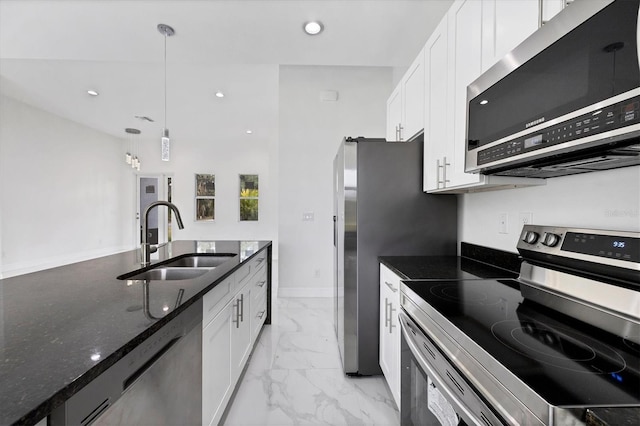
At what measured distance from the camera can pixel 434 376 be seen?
906 mm

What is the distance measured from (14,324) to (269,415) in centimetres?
138

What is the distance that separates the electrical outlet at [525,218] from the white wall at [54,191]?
23.2 feet

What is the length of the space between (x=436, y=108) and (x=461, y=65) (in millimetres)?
293

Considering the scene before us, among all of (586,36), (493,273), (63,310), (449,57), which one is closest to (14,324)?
(63,310)

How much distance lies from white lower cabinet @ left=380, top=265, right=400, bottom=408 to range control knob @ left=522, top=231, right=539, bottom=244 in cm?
61

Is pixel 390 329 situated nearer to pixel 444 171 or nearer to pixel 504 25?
pixel 444 171

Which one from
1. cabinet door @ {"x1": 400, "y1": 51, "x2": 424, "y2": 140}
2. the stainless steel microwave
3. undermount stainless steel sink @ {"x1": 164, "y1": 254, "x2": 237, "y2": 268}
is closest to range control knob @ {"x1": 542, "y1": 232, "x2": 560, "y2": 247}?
the stainless steel microwave

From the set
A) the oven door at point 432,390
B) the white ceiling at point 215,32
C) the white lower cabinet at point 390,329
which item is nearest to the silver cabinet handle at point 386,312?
the white lower cabinet at point 390,329

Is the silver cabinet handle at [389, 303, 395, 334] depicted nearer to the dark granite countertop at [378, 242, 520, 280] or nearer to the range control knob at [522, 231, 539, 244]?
the dark granite countertop at [378, 242, 520, 280]

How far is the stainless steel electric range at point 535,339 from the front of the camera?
54 centimetres

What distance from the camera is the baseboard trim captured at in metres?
3.91

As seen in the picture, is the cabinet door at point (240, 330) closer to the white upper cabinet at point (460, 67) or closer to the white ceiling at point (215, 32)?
the white upper cabinet at point (460, 67)

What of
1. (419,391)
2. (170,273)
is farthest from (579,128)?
(170,273)

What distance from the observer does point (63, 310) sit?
3.03 feet
